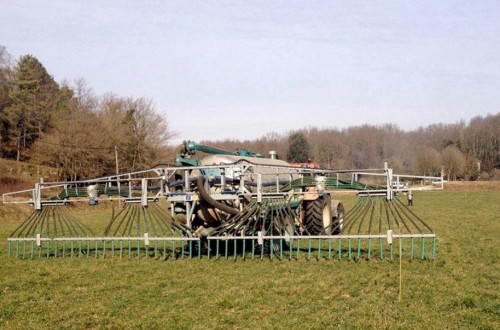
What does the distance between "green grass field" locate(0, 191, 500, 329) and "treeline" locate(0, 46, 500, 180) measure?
112ft

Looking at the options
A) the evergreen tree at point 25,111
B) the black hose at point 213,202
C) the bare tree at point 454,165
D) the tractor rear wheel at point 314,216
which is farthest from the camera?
the bare tree at point 454,165

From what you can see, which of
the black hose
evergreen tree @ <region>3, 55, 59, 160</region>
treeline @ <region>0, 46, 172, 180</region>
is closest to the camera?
the black hose

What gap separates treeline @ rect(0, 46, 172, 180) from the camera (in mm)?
49312

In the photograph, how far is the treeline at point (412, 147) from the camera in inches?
2970

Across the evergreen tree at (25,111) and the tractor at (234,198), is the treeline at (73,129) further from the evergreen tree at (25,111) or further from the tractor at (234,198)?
the tractor at (234,198)

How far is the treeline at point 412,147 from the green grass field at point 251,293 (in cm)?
6067

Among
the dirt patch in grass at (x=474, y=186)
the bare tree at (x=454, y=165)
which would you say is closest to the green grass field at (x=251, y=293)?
the dirt patch in grass at (x=474, y=186)

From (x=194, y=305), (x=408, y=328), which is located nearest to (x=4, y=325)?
(x=194, y=305)

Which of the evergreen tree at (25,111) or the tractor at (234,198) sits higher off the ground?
the evergreen tree at (25,111)

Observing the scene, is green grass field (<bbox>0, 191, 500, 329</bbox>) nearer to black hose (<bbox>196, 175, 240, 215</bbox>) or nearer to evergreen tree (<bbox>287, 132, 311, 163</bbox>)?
Answer: black hose (<bbox>196, 175, 240, 215</bbox>)

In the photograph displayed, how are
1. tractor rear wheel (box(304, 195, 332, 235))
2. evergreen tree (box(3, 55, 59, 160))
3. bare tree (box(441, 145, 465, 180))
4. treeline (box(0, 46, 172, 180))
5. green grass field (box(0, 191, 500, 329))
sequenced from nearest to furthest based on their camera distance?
green grass field (box(0, 191, 500, 329)) → tractor rear wheel (box(304, 195, 332, 235)) → treeline (box(0, 46, 172, 180)) → evergreen tree (box(3, 55, 59, 160)) → bare tree (box(441, 145, 465, 180))

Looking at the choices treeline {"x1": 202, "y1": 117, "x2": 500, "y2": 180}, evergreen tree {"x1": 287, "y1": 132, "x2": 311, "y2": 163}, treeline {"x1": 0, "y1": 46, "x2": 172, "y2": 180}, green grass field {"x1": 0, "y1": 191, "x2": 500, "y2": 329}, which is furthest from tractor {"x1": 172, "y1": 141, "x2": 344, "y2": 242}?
treeline {"x1": 202, "y1": 117, "x2": 500, "y2": 180}

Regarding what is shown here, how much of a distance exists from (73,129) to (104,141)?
115 inches

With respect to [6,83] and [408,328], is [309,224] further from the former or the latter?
[6,83]
